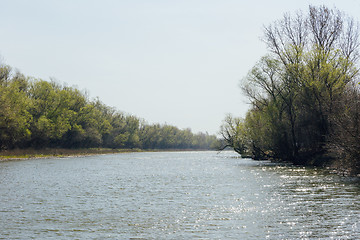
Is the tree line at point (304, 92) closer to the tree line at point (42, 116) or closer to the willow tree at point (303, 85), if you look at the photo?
the willow tree at point (303, 85)

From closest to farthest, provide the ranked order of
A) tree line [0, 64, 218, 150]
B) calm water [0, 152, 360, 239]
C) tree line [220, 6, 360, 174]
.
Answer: calm water [0, 152, 360, 239], tree line [220, 6, 360, 174], tree line [0, 64, 218, 150]

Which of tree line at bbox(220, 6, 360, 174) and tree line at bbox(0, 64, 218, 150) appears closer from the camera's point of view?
tree line at bbox(220, 6, 360, 174)

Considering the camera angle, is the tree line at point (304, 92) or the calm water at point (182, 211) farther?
the tree line at point (304, 92)

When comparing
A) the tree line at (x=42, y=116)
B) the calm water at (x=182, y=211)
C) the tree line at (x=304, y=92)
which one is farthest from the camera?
the tree line at (x=42, y=116)

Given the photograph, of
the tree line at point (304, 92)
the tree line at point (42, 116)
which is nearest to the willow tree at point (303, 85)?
the tree line at point (304, 92)

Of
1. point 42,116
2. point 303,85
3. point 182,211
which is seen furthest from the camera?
point 42,116

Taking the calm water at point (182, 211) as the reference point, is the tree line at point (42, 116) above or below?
above

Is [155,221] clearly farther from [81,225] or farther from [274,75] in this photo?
[274,75]

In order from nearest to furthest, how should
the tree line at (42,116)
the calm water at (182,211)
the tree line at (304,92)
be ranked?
the calm water at (182,211) < the tree line at (304,92) < the tree line at (42,116)

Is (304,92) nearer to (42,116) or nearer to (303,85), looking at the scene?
(303,85)

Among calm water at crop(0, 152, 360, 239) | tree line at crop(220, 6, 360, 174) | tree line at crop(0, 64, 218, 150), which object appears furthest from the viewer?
tree line at crop(0, 64, 218, 150)

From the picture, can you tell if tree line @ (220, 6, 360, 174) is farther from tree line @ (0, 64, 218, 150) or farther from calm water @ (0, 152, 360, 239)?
tree line @ (0, 64, 218, 150)

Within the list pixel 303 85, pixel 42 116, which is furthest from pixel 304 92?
pixel 42 116

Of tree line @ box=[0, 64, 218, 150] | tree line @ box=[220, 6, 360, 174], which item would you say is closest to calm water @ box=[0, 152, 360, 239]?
tree line @ box=[220, 6, 360, 174]
